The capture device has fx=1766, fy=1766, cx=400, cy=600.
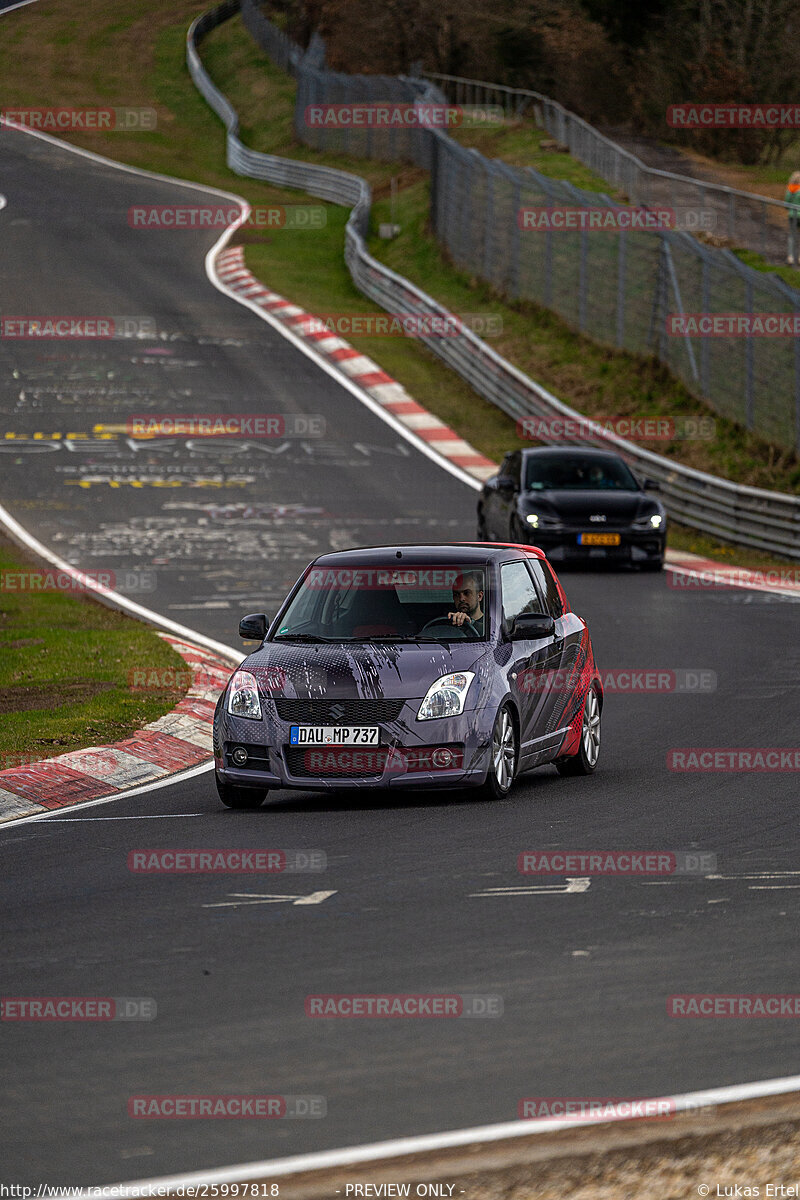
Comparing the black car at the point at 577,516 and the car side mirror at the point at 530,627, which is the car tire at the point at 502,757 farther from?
the black car at the point at 577,516

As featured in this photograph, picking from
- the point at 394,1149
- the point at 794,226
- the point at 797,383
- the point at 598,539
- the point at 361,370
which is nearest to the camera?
the point at 394,1149

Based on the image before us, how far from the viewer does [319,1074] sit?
5453mm

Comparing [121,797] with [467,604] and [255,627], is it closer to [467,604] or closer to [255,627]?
[255,627]

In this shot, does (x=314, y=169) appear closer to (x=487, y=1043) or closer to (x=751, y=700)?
(x=751, y=700)

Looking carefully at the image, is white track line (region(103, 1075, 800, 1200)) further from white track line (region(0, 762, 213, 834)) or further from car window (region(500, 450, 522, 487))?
car window (region(500, 450, 522, 487))

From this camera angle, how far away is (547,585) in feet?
40.1

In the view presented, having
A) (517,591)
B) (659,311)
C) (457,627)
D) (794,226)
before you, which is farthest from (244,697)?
(794,226)

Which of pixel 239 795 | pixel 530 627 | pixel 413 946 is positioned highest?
pixel 413 946

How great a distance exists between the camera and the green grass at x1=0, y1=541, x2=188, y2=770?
1267cm

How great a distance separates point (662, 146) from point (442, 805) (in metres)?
51.5

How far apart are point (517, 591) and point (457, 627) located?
0.79 meters

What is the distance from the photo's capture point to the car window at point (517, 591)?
11.4m

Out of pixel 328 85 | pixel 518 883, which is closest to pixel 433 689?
pixel 518 883

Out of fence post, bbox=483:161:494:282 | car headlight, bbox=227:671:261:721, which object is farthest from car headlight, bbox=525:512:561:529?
fence post, bbox=483:161:494:282
